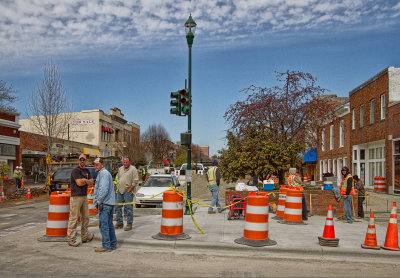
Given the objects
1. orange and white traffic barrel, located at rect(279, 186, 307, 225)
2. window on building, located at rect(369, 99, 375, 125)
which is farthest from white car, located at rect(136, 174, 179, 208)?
window on building, located at rect(369, 99, 375, 125)

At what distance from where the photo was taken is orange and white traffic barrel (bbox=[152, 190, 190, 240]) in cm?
884

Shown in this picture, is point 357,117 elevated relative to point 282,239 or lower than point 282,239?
elevated

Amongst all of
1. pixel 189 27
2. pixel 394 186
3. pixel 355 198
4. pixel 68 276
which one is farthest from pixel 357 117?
pixel 68 276

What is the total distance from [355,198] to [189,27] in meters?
8.38

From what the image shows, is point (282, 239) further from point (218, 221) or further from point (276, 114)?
point (276, 114)

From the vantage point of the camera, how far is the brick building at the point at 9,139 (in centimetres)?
2978

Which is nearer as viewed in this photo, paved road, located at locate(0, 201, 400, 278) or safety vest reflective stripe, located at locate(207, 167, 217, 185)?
paved road, located at locate(0, 201, 400, 278)

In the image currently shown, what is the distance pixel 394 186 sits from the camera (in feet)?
72.7

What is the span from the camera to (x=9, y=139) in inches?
1204

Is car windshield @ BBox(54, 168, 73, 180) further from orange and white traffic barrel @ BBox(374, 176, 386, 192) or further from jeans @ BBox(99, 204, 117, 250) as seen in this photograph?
orange and white traffic barrel @ BBox(374, 176, 386, 192)

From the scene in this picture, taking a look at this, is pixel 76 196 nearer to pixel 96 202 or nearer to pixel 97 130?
pixel 96 202

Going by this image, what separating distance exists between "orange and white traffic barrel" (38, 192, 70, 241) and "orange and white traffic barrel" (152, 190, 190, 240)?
2.13m

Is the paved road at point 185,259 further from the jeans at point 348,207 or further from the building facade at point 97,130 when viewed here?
the building facade at point 97,130

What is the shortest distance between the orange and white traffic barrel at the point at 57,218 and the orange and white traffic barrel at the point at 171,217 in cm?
213
